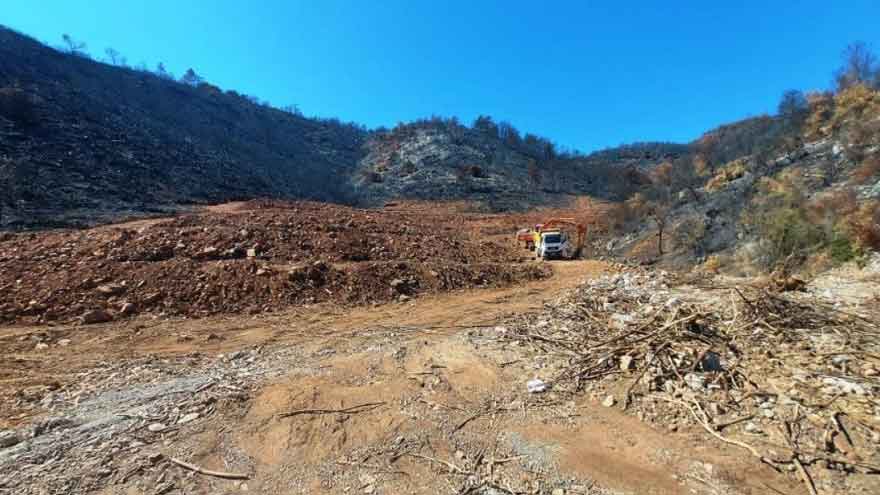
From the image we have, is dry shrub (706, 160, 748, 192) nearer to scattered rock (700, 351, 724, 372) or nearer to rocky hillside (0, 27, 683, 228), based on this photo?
scattered rock (700, 351, 724, 372)

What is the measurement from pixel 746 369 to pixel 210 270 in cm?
871

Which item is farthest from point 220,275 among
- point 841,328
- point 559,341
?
point 841,328

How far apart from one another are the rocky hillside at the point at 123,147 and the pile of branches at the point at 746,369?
14867mm

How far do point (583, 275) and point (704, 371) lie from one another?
22.1 feet

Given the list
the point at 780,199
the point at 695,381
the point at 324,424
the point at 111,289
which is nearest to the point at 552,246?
the point at 780,199

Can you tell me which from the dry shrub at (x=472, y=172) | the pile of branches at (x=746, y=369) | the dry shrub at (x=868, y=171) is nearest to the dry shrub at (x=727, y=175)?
the dry shrub at (x=868, y=171)

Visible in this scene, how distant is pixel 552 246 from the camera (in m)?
15.1

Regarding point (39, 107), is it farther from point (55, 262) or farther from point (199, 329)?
point (199, 329)

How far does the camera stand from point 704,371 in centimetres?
405

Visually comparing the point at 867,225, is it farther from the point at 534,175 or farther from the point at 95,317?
the point at 534,175

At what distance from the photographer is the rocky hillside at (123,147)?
15047 millimetres

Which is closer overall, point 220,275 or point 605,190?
point 220,275

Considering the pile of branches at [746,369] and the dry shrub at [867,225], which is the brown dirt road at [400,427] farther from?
the dry shrub at [867,225]

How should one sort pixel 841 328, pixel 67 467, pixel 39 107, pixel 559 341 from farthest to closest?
pixel 39 107, pixel 559 341, pixel 841 328, pixel 67 467
